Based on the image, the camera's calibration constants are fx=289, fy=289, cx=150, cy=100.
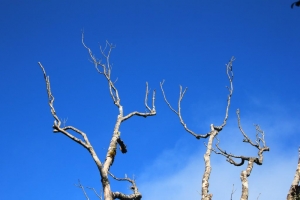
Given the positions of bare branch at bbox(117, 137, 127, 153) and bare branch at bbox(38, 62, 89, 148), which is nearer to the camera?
bare branch at bbox(38, 62, 89, 148)

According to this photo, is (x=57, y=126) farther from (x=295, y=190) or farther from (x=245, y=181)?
(x=295, y=190)

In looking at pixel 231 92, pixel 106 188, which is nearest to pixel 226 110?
pixel 231 92

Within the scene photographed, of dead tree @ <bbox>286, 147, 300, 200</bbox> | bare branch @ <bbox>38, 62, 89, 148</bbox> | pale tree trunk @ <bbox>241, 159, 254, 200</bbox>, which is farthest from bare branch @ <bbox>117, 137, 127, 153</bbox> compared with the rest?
dead tree @ <bbox>286, 147, 300, 200</bbox>

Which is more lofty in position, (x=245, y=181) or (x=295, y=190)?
(x=245, y=181)

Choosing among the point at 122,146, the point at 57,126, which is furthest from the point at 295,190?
the point at 57,126

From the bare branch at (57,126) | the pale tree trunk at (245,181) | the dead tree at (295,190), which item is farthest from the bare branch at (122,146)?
the dead tree at (295,190)

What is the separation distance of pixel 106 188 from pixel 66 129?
1.85 m

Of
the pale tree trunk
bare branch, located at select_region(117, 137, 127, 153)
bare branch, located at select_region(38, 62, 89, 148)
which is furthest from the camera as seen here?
the pale tree trunk

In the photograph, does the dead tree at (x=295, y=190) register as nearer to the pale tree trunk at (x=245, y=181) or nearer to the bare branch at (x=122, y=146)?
the pale tree trunk at (x=245, y=181)

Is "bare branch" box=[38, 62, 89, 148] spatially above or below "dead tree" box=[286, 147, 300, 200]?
above

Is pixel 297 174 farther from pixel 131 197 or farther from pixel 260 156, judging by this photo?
pixel 131 197

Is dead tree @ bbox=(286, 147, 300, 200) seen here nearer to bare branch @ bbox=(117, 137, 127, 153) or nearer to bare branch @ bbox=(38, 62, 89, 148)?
bare branch @ bbox=(117, 137, 127, 153)

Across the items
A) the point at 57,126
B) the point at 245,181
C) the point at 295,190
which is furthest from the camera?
the point at 245,181

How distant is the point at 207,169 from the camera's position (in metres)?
7.79
